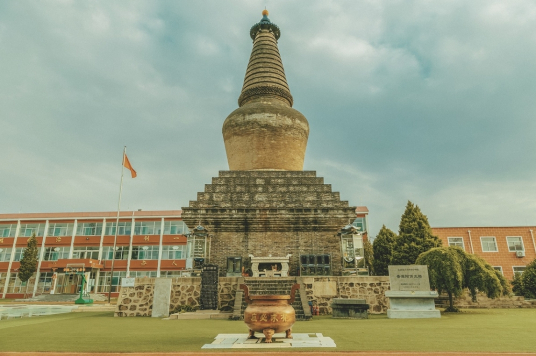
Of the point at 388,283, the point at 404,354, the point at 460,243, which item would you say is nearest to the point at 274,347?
the point at 404,354

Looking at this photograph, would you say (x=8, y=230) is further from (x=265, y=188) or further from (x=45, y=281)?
(x=265, y=188)

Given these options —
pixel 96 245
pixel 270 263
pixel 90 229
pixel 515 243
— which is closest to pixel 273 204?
pixel 270 263

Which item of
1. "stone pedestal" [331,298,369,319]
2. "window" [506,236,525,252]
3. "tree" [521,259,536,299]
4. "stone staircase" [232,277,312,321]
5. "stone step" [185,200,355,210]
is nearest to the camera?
"stone pedestal" [331,298,369,319]

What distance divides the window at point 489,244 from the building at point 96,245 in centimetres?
1333

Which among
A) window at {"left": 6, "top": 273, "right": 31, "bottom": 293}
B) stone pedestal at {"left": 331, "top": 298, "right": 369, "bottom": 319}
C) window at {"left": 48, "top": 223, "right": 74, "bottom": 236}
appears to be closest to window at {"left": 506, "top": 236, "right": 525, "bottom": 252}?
stone pedestal at {"left": 331, "top": 298, "right": 369, "bottom": 319}

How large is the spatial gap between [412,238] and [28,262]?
40533 mm

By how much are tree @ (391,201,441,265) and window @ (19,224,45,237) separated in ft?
138

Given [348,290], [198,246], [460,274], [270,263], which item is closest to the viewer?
[348,290]

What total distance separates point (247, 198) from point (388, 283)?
853 cm

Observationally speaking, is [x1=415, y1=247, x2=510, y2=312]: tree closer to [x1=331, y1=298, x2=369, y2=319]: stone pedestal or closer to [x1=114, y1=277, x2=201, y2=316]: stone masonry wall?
[x1=331, y1=298, x2=369, y2=319]: stone pedestal

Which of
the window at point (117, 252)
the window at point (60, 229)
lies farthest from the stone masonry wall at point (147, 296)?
the window at point (60, 229)

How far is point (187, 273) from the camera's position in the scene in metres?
18.1

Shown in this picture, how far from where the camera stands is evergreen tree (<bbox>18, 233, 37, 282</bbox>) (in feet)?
133

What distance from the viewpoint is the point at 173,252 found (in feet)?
146
